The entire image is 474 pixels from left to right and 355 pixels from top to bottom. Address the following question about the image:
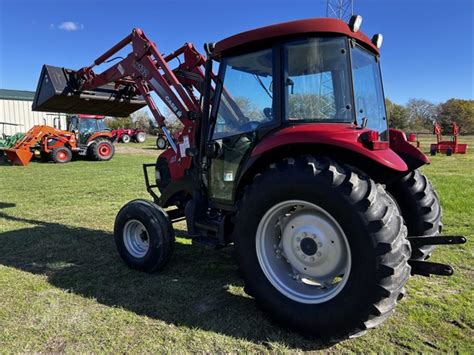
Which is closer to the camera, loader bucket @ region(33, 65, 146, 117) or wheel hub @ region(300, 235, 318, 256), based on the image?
wheel hub @ region(300, 235, 318, 256)

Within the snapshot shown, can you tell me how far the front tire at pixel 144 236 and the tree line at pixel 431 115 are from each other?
5505 centimetres

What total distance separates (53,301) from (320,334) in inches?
95.9

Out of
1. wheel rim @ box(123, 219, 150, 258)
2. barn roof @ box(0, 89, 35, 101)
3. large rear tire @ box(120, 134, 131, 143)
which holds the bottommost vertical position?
wheel rim @ box(123, 219, 150, 258)

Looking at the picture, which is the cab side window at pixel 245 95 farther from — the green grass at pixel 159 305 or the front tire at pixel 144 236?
the green grass at pixel 159 305

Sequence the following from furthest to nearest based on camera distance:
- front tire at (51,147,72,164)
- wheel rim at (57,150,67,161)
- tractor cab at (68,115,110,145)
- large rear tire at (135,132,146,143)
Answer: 1. large rear tire at (135,132,146,143)
2. tractor cab at (68,115,110,145)
3. wheel rim at (57,150,67,161)
4. front tire at (51,147,72,164)

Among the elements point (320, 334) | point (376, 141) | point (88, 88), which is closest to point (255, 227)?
point (320, 334)

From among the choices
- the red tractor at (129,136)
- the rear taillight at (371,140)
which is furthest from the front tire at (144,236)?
the red tractor at (129,136)

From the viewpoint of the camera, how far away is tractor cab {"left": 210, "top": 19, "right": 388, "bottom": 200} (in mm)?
3229

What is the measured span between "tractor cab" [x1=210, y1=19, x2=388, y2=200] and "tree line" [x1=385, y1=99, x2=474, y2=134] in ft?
180

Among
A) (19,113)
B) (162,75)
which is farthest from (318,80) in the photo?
(19,113)

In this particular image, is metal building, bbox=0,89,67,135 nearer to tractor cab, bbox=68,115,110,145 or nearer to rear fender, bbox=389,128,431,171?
tractor cab, bbox=68,115,110,145

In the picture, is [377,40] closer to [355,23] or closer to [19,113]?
[355,23]

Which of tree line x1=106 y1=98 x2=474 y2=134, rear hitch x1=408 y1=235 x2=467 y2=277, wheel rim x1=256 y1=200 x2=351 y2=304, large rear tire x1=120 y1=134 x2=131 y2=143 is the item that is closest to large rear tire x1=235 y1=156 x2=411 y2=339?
wheel rim x1=256 y1=200 x2=351 y2=304

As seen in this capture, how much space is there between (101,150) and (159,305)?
59.5 ft
